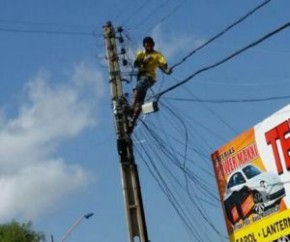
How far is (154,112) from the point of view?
1709cm

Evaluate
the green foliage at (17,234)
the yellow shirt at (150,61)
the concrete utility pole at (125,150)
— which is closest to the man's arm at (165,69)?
the yellow shirt at (150,61)

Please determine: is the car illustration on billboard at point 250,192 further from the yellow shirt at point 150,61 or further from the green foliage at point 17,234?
the green foliage at point 17,234

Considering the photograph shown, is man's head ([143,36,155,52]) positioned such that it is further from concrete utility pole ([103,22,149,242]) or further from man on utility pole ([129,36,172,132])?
concrete utility pole ([103,22,149,242])

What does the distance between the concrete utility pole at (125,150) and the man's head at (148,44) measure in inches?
41.7

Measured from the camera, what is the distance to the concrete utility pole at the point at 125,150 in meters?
16.2

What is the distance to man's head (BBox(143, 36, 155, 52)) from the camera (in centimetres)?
1742

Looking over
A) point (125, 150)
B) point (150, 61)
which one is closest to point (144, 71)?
point (150, 61)

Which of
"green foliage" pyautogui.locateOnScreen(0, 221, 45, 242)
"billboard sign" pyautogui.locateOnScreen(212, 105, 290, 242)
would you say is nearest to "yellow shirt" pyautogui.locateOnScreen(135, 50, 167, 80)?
"billboard sign" pyautogui.locateOnScreen(212, 105, 290, 242)

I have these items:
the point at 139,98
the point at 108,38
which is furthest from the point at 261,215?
the point at 108,38

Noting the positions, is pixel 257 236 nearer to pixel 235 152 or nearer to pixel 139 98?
pixel 235 152

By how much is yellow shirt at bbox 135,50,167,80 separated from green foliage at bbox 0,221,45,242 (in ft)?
110

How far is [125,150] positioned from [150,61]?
Answer: 7.39ft

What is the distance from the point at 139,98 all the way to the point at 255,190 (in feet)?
11.6

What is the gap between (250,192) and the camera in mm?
17281
